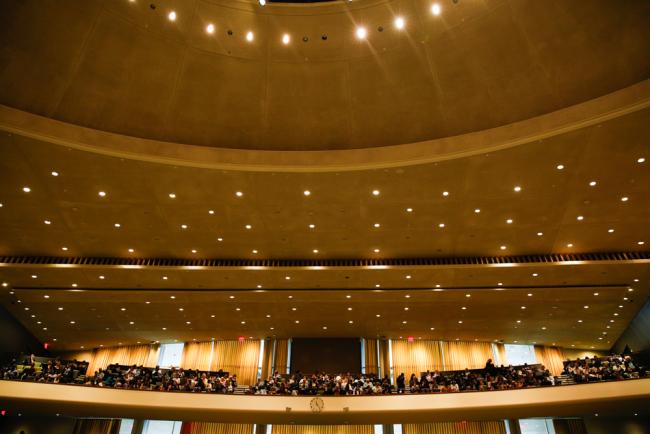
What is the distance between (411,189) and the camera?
37.1 feet

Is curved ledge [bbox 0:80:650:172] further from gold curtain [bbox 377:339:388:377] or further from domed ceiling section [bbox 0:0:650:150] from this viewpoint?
gold curtain [bbox 377:339:388:377]

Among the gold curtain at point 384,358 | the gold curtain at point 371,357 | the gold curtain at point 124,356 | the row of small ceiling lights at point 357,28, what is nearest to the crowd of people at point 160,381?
the gold curtain at point 124,356

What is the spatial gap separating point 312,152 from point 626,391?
1055cm

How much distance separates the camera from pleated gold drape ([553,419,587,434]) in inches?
709

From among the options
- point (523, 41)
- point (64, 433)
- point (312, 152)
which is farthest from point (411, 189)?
point (64, 433)

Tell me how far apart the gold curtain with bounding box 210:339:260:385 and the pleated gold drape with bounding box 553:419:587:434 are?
1364 cm

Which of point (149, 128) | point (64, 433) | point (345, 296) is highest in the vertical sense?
point (149, 128)

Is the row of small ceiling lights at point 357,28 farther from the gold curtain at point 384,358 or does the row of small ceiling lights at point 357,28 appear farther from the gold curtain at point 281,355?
the gold curtain at point 384,358

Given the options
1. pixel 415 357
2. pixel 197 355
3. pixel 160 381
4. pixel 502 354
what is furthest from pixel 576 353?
pixel 160 381

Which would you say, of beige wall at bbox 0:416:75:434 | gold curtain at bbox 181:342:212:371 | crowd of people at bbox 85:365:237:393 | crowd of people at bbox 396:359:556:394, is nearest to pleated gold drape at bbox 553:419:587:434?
crowd of people at bbox 396:359:556:394

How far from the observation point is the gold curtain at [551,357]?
71.4 feet

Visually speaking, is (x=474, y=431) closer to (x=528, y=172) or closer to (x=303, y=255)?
(x=303, y=255)

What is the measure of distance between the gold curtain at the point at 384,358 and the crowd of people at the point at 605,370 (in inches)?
347

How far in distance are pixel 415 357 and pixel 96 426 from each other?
15.0m
